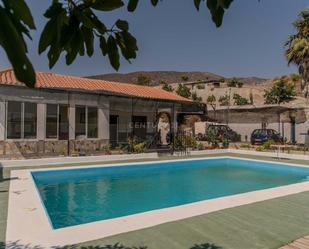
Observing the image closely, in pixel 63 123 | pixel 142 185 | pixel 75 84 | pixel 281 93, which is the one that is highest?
pixel 281 93

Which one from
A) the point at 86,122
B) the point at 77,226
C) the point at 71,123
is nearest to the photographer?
the point at 77,226

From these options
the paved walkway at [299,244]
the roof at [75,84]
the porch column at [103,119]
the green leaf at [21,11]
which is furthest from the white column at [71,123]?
the green leaf at [21,11]

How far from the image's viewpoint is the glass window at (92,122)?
17250 mm

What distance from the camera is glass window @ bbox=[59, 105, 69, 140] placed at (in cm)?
1628

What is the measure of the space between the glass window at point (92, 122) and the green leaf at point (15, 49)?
55.5 ft

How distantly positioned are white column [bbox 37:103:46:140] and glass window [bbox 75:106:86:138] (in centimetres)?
173

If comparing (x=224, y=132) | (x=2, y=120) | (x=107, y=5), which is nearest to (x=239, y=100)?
(x=224, y=132)

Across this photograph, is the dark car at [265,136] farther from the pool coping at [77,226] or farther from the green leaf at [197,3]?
the green leaf at [197,3]

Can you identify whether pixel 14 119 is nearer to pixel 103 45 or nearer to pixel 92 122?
pixel 92 122

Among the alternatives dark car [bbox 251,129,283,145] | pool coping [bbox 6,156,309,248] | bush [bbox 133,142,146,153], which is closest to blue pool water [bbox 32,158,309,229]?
pool coping [bbox 6,156,309,248]

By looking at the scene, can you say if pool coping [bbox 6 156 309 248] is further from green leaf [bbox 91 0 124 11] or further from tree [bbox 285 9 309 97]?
tree [bbox 285 9 309 97]

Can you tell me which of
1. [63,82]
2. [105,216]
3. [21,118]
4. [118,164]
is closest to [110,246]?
[105,216]

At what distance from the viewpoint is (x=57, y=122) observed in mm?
16125

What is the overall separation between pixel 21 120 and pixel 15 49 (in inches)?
619
